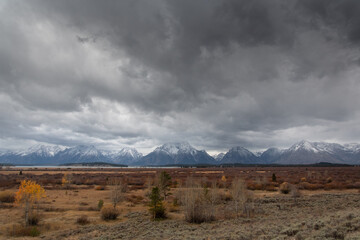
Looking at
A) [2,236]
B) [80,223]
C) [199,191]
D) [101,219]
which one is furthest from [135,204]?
[2,236]

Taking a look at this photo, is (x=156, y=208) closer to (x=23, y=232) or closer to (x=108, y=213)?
(x=108, y=213)

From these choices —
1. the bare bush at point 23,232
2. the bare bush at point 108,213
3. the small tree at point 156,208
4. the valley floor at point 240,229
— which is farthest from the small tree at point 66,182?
the small tree at point 156,208

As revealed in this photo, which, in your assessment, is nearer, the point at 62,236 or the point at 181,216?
the point at 62,236

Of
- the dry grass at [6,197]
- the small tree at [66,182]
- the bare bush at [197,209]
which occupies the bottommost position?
the small tree at [66,182]

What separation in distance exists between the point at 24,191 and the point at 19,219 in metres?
4.54

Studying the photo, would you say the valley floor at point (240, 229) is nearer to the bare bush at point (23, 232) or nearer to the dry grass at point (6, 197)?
the bare bush at point (23, 232)

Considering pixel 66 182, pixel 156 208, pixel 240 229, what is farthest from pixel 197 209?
pixel 66 182

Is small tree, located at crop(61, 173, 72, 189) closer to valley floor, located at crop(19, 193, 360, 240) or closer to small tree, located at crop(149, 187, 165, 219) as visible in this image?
valley floor, located at crop(19, 193, 360, 240)

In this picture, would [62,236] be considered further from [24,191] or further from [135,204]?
[135,204]

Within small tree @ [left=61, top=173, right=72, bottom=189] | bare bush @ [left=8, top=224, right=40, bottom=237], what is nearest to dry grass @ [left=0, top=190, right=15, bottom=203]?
bare bush @ [left=8, top=224, right=40, bottom=237]

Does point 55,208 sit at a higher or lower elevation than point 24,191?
lower

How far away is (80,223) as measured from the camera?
64.5ft

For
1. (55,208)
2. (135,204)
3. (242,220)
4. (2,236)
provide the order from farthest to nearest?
(135,204), (55,208), (242,220), (2,236)

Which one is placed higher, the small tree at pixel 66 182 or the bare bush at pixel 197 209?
the bare bush at pixel 197 209
